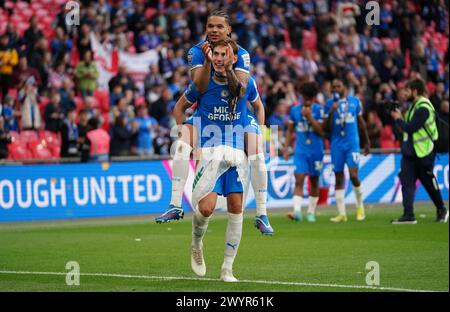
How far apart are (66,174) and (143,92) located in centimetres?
522

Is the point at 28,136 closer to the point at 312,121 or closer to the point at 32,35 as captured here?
the point at 32,35

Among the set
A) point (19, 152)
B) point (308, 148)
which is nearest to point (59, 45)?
point (19, 152)

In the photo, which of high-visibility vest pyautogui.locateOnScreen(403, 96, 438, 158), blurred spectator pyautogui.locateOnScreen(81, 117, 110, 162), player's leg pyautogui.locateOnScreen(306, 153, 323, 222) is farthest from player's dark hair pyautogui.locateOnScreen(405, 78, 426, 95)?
blurred spectator pyautogui.locateOnScreen(81, 117, 110, 162)

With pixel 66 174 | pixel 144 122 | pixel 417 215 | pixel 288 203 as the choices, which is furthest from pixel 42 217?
pixel 417 215

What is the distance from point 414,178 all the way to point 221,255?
6538 mm

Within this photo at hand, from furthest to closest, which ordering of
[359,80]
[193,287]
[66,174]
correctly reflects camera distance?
[359,80], [66,174], [193,287]

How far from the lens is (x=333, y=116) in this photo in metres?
20.7

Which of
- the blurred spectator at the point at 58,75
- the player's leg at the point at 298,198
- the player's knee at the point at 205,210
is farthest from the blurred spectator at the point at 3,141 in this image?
the player's knee at the point at 205,210

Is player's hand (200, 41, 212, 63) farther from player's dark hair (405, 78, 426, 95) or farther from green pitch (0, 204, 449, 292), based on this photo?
player's dark hair (405, 78, 426, 95)

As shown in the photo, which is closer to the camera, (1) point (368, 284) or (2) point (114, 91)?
(1) point (368, 284)

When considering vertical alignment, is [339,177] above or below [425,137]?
below

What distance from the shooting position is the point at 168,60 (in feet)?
90.2

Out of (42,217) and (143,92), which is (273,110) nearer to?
(143,92)

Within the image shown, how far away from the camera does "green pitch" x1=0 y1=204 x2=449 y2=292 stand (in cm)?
1142
